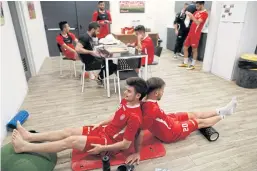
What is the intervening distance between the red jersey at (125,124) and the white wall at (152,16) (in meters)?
4.86

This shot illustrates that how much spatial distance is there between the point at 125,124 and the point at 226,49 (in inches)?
119

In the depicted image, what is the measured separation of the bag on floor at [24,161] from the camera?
145 centimetres

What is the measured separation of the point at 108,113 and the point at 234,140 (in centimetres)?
158

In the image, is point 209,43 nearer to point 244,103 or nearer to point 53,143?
point 244,103

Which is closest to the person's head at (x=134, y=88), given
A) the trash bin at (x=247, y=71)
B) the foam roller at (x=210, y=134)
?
the foam roller at (x=210, y=134)

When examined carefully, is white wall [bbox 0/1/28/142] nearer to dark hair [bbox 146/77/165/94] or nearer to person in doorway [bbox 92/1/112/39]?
dark hair [bbox 146/77/165/94]

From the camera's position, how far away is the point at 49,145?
154 centimetres

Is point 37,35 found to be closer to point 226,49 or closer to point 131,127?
point 131,127

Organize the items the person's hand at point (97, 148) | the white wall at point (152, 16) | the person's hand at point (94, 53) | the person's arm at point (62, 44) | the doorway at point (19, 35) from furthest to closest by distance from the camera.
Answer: the white wall at point (152, 16)
the person's arm at point (62, 44)
the doorway at point (19, 35)
the person's hand at point (94, 53)
the person's hand at point (97, 148)

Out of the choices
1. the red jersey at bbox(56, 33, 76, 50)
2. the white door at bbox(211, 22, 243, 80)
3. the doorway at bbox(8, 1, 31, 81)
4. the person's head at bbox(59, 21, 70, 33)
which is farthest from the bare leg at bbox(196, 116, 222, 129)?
the doorway at bbox(8, 1, 31, 81)

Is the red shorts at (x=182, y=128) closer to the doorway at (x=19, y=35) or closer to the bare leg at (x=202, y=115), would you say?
the bare leg at (x=202, y=115)

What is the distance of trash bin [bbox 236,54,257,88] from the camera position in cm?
323

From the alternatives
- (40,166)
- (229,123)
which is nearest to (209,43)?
(229,123)

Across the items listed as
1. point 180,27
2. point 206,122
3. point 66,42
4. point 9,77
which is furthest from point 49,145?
point 180,27
